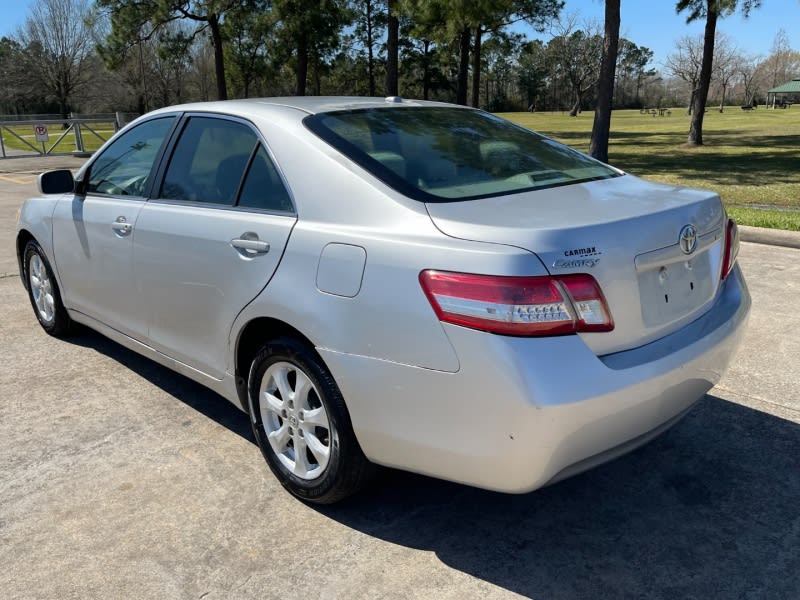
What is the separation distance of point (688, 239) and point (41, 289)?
4.27 metres

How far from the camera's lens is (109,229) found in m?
3.87

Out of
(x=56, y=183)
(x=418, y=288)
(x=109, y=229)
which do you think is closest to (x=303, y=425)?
(x=418, y=288)

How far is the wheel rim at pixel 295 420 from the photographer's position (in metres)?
2.82

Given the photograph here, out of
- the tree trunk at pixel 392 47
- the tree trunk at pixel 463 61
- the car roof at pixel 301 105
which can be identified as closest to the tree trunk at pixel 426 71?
the tree trunk at pixel 463 61

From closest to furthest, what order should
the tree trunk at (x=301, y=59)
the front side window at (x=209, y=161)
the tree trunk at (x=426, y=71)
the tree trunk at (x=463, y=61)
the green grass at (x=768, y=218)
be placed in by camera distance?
the front side window at (x=209, y=161)
the green grass at (x=768, y=218)
the tree trunk at (x=301, y=59)
the tree trunk at (x=463, y=61)
the tree trunk at (x=426, y=71)

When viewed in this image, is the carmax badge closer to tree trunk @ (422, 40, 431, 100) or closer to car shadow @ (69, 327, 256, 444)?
car shadow @ (69, 327, 256, 444)

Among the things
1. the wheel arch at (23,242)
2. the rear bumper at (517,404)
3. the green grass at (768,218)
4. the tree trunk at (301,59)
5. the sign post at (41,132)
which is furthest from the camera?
the tree trunk at (301,59)

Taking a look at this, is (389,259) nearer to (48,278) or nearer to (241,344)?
(241,344)

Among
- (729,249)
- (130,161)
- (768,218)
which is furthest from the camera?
(768,218)

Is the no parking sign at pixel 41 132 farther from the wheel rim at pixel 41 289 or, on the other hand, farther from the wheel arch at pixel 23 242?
the wheel rim at pixel 41 289

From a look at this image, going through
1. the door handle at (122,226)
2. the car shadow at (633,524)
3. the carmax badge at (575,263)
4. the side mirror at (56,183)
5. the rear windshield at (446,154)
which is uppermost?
the rear windshield at (446,154)

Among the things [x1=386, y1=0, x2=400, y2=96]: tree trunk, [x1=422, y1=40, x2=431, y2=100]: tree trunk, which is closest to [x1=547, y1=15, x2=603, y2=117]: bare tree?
[x1=422, y1=40, x2=431, y2=100]: tree trunk

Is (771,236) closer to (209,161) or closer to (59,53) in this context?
(209,161)

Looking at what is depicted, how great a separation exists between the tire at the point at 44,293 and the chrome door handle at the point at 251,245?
229cm
